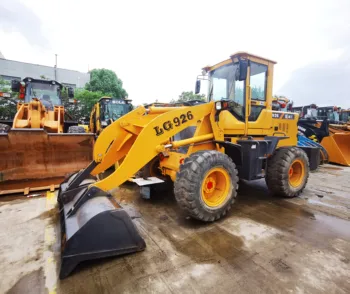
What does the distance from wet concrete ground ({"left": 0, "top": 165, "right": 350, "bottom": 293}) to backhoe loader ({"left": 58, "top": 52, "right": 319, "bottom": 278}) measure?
0.22 m

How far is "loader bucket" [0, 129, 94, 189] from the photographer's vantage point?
441cm

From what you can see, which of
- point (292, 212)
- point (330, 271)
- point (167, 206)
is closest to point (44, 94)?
point (167, 206)

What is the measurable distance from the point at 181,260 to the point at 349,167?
8519 mm

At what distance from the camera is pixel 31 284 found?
198 centimetres

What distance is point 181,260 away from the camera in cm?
Result: 232

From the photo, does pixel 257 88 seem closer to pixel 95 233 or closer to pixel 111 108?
pixel 95 233

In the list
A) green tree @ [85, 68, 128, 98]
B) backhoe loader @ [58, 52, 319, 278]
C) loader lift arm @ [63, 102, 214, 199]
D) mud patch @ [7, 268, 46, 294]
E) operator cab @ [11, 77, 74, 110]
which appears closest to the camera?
mud patch @ [7, 268, 46, 294]

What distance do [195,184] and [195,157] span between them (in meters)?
0.40

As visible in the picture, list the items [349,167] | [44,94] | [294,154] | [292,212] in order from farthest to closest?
[44,94] < [349,167] < [294,154] < [292,212]

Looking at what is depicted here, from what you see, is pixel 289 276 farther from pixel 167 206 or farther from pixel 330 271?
pixel 167 206

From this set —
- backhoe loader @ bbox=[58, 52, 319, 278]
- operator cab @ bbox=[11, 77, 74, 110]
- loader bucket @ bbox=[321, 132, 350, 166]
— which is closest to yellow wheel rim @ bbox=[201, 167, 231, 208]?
backhoe loader @ bbox=[58, 52, 319, 278]

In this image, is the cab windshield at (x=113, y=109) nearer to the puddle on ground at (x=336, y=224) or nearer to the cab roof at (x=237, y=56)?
the cab roof at (x=237, y=56)

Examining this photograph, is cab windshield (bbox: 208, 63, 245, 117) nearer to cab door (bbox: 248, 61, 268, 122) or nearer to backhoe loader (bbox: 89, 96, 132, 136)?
cab door (bbox: 248, 61, 268, 122)

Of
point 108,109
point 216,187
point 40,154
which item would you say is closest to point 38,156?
point 40,154
